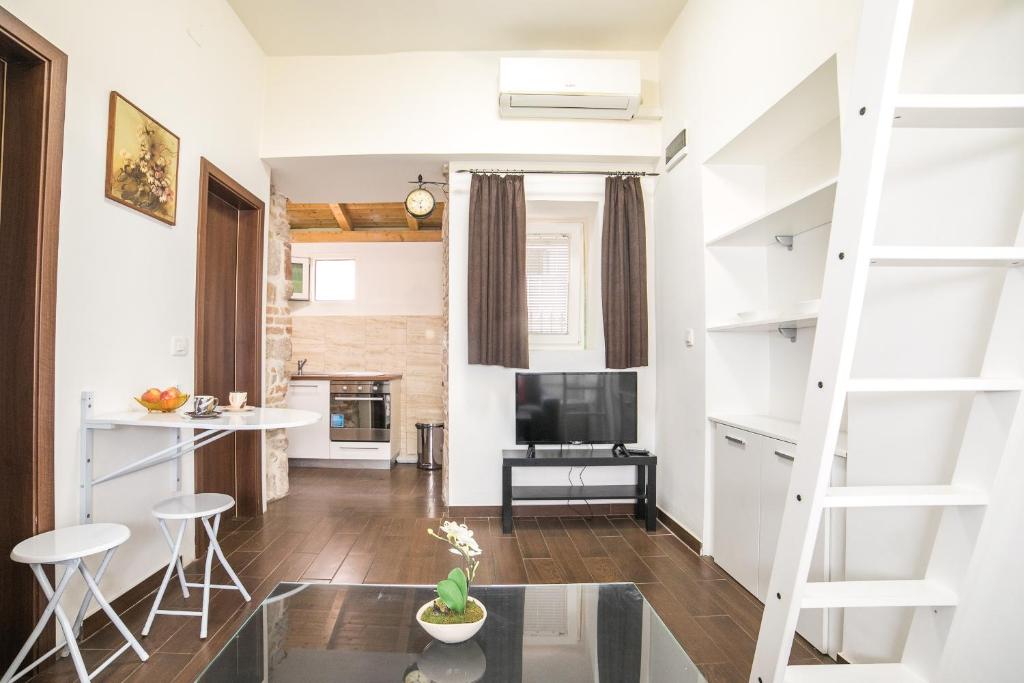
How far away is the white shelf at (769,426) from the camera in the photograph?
217 centimetres

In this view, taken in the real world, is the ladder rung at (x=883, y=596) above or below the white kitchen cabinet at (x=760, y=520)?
above

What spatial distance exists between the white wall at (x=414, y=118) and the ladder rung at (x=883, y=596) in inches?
125

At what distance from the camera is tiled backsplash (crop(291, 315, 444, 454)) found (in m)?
6.01

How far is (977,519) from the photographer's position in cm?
98

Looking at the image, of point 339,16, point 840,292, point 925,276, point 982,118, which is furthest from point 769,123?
point 339,16

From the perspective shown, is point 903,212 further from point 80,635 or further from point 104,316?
point 80,635

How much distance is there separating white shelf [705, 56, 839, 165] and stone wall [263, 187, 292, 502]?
3222mm

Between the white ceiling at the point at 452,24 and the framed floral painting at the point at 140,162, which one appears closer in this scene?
the framed floral painting at the point at 140,162

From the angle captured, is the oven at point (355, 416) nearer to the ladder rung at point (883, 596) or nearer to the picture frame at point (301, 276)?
the picture frame at point (301, 276)

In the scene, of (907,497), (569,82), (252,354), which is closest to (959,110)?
(907,497)

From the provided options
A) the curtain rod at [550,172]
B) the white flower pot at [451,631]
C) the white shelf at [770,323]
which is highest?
the curtain rod at [550,172]

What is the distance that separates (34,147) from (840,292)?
2592 millimetres

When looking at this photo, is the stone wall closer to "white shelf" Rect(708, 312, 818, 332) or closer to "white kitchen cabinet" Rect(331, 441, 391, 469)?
"white kitchen cabinet" Rect(331, 441, 391, 469)

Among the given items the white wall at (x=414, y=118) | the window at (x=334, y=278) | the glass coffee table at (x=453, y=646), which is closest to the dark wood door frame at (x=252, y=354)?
the white wall at (x=414, y=118)
